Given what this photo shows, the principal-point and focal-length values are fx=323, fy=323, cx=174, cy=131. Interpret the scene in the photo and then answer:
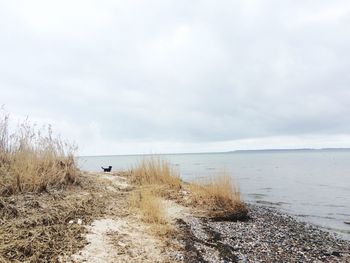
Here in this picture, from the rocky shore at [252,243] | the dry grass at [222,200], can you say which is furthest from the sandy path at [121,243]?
the dry grass at [222,200]

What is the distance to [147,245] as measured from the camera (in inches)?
237

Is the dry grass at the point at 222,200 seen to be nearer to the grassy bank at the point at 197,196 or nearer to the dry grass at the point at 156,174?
the grassy bank at the point at 197,196

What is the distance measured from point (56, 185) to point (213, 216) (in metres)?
4.64

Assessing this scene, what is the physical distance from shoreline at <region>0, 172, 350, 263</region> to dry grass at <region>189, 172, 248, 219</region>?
12.7 inches

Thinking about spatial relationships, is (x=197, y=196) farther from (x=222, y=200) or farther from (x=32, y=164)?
(x=32, y=164)

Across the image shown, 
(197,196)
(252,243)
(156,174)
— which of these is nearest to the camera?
(252,243)

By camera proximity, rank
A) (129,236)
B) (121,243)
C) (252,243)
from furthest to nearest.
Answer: (252,243) → (129,236) → (121,243)

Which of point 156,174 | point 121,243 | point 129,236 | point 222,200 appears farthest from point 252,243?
point 156,174

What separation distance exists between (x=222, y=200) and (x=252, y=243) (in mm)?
2616

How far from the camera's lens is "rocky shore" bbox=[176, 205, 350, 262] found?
6332mm

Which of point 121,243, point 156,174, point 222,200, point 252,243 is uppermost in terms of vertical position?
point 156,174

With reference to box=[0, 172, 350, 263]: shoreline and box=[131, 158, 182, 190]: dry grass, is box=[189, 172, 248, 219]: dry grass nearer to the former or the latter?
box=[0, 172, 350, 263]: shoreline

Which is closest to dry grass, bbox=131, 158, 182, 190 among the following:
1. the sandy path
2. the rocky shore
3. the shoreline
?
the shoreline

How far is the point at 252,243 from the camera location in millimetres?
7320
